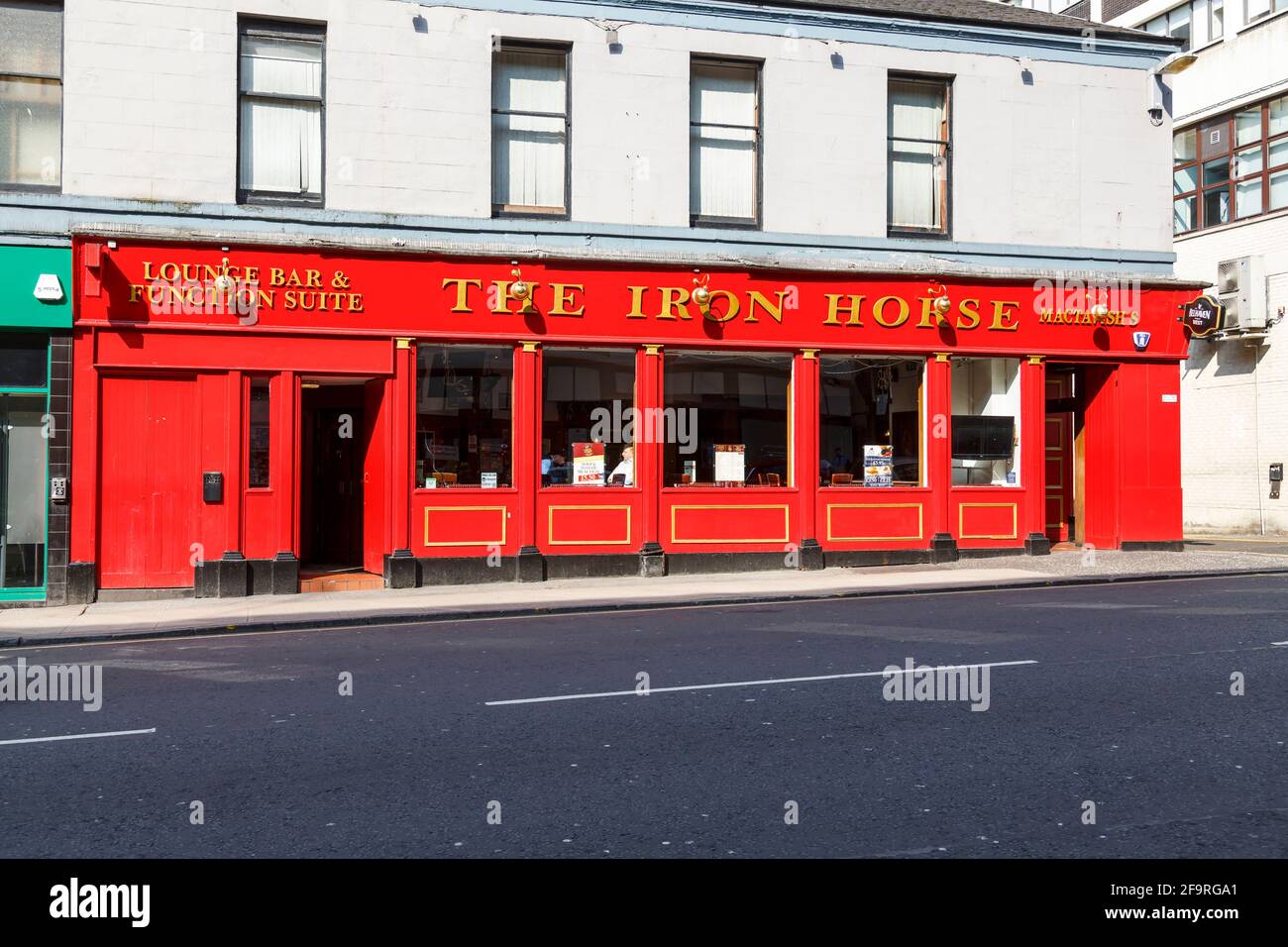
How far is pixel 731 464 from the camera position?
18547mm

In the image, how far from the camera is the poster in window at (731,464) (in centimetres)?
1852

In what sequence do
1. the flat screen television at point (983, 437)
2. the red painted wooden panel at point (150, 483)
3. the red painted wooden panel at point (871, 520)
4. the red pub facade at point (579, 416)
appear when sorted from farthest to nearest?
1. the flat screen television at point (983, 437)
2. the red painted wooden panel at point (871, 520)
3. the red pub facade at point (579, 416)
4. the red painted wooden panel at point (150, 483)

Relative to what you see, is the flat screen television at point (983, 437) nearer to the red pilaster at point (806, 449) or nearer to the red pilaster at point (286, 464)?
the red pilaster at point (806, 449)

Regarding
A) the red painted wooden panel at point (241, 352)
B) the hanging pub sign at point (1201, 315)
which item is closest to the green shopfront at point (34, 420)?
the red painted wooden panel at point (241, 352)

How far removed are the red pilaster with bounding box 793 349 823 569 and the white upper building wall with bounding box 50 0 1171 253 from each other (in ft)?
7.26

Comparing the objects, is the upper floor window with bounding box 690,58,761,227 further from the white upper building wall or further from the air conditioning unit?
the air conditioning unit

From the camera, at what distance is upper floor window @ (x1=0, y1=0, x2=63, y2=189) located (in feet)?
53.3

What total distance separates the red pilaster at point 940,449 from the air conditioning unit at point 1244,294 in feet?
36.7

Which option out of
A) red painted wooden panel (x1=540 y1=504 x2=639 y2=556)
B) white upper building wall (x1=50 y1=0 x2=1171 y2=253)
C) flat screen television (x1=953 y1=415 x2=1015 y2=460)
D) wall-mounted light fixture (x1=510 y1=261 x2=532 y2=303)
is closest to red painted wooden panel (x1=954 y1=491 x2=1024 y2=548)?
flat screen television (x1=953 y1=415 x2=1015 y2=460)

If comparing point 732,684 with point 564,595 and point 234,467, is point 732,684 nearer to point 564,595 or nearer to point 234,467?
point 564,595

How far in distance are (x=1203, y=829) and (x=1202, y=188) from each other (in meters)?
28.0

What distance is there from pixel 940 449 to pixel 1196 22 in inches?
715

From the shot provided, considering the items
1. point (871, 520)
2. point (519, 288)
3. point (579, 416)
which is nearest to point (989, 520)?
point (871, 520)
